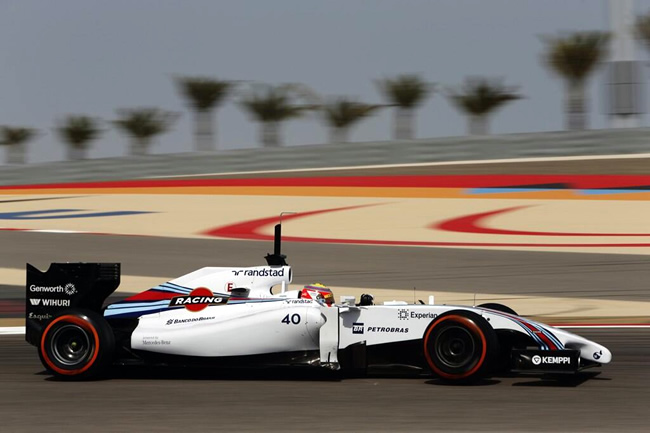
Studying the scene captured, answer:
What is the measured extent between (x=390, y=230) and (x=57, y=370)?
13.7 meters

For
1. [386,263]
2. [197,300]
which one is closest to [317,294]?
[197,300]

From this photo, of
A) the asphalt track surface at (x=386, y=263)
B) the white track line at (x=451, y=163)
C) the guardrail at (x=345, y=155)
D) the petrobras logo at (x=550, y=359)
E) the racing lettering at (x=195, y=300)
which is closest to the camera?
the petrobras logo at (x=550, y=359)

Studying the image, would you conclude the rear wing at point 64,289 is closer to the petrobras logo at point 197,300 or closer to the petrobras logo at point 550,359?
the petrobras logo at point 197,300

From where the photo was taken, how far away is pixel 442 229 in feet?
69.9

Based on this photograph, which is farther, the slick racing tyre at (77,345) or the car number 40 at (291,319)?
the slick racing tyre at (77,345)

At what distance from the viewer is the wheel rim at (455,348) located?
286 inches

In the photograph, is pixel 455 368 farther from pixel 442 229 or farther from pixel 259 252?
pixel 442 229

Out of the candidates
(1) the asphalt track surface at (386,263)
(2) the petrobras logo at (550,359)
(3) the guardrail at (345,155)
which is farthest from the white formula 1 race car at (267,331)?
(3) the guardrail at (345,155)

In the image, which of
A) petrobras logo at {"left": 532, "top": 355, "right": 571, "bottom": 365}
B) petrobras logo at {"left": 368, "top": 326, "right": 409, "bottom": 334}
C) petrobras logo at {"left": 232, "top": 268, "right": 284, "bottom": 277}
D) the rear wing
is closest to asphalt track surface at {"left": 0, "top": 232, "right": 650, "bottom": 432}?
petrobras logo at {"left": 532, "top": 355, "right": 571, "bottom": 365}

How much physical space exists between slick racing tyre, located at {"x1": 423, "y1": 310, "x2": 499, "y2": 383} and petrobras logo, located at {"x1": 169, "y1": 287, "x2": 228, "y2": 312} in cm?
172

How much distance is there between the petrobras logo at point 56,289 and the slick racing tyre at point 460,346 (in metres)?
2.91

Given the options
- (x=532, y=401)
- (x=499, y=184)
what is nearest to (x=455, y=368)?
(x=532, y=401)

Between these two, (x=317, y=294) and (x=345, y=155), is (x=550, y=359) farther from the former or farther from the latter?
(x=345, y=155)

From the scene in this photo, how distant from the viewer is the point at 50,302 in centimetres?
819
